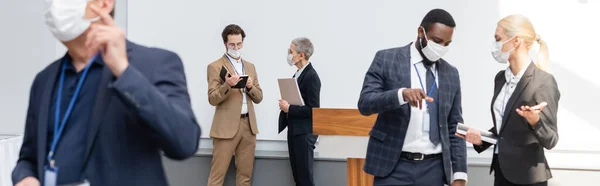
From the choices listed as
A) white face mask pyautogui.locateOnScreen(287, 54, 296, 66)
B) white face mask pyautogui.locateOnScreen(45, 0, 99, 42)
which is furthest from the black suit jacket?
white face mask pyautogui.locateOnScreen(45, 0, 99, 42)

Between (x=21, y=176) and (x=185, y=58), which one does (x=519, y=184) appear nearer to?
(x=21, y=176)

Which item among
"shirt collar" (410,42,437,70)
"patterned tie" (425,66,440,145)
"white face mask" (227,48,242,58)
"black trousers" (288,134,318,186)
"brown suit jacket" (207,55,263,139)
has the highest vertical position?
"shirt collar" (410,42,437,70)

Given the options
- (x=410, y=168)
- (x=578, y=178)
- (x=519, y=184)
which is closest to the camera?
(x=410, y=168)

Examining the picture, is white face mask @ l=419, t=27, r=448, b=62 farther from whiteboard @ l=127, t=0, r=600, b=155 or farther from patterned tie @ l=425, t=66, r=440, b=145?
whiteboard @ l=127, t=0, r=600, b=155

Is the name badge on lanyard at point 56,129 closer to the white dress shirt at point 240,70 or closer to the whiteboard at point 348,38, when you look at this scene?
the white dress shirt at point 240,70

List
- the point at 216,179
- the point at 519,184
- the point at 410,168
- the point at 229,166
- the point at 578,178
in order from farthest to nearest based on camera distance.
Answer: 1. the point at 229,166
2. the point at 216,179
3. the point at 578,178
4. the point at 519,184
5. the point at 410,168

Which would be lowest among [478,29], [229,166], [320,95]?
[229,166]

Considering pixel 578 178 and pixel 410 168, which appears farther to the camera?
pixel 578 178

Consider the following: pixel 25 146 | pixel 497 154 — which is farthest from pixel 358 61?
pixel 25 146

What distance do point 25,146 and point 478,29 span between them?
5231 mm

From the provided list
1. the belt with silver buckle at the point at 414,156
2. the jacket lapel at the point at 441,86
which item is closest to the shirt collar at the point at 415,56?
the jacket lapel at the point at 441,86

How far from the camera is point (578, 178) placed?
618 centimetres

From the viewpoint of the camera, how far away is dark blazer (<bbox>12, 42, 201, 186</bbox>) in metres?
1.48

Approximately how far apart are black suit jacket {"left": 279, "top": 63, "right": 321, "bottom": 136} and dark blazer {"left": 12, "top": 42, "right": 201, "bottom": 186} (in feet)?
14.8
